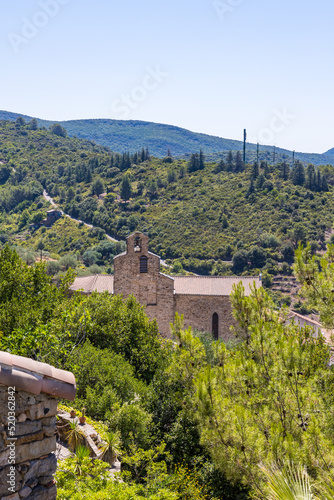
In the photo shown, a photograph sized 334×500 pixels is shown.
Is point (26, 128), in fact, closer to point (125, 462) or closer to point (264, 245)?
point (264, 245)

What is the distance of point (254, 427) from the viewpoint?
29.0 feet

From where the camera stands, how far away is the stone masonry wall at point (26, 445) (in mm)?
4836

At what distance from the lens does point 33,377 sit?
16.1 feet

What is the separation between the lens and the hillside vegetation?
208ft

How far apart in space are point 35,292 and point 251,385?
10.2m

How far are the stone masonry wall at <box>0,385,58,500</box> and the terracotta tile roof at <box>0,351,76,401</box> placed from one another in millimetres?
148

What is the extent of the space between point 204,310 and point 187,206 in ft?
156

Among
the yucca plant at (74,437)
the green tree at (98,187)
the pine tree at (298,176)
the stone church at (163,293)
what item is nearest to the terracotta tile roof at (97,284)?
the stone church at (163,293)

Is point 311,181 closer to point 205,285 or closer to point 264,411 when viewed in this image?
point 205,285

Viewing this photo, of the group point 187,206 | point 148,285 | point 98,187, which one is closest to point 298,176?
point 187,206

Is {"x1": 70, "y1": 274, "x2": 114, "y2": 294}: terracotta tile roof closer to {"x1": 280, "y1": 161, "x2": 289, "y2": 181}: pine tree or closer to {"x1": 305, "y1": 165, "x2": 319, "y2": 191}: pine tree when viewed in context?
{"x1": 305, "y1": 165, "x2": 319, "y2": 191}: pine tree

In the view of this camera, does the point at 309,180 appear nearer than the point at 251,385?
No

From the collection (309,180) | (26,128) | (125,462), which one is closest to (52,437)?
(125,462)

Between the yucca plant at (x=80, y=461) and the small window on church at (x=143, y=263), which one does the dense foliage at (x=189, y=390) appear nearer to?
the yucca plant at (x=80, y=461)
